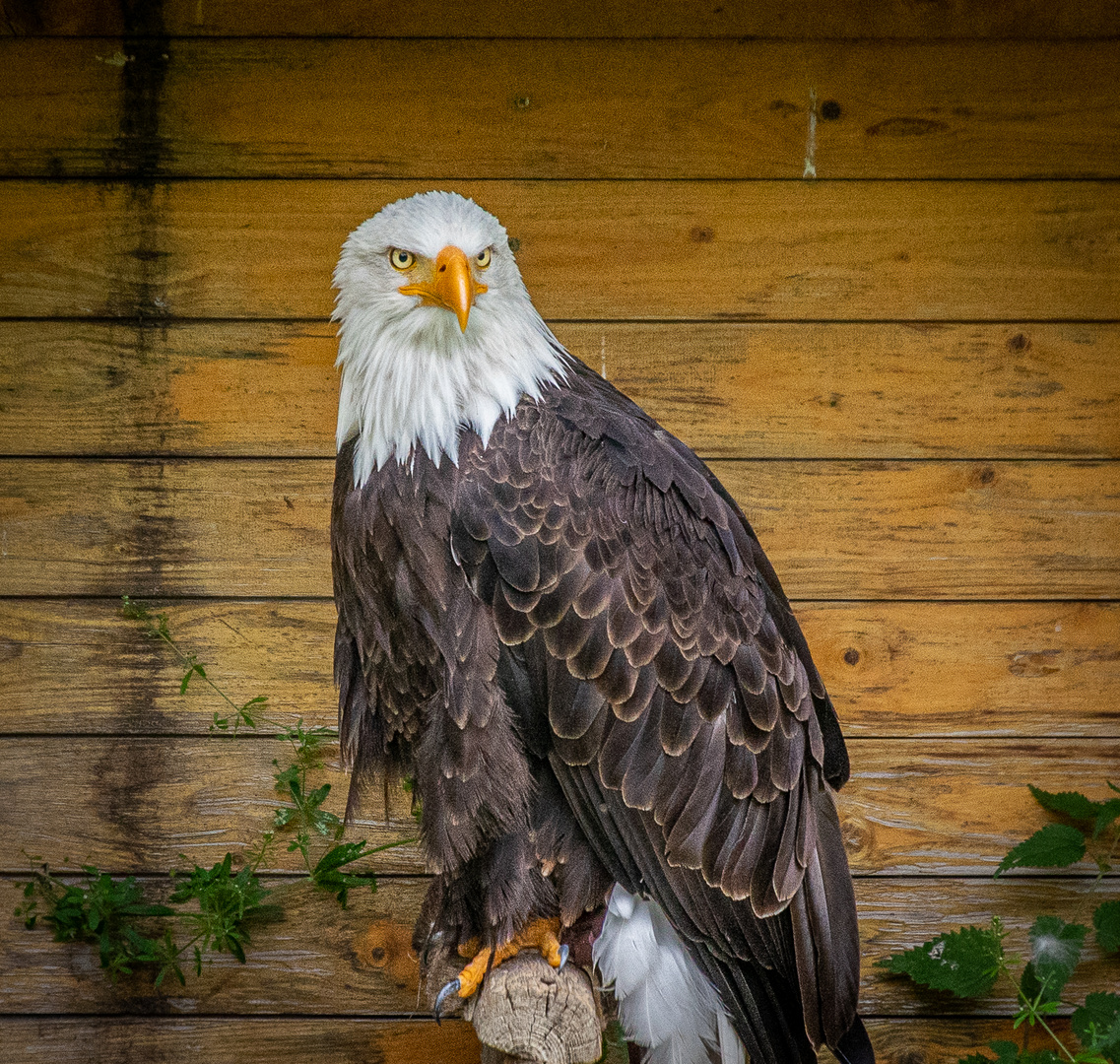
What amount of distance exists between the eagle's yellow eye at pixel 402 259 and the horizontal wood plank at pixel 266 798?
1.05 metres

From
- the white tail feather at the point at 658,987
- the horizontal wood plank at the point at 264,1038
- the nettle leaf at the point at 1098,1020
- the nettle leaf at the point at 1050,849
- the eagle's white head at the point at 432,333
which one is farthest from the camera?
the horizontal wood plank at the point at 264,1038

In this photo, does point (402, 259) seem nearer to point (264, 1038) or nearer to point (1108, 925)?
point (264, 1038)

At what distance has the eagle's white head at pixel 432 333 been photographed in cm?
167

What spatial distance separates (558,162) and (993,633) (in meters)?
1.34

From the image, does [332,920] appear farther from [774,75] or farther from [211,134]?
[774,75]

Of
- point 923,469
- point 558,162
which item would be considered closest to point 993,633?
point 923,469

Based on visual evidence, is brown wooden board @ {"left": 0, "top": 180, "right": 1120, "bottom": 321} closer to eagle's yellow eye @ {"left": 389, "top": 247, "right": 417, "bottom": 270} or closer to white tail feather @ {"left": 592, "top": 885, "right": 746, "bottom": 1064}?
eagle's yellow eye @ {"left": 389, "top": 247, "right": 417, "bottom": 270}

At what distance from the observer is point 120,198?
222 centimetres

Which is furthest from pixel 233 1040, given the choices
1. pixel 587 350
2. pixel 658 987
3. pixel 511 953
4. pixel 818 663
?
pixel 587 350

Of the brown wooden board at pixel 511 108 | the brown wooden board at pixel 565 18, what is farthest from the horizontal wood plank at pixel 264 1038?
the brown wooden board at pixel 565 18

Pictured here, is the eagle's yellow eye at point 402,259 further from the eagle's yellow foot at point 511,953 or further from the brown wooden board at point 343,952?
the brown wooden board at point 343,952

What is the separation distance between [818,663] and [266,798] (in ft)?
3.85

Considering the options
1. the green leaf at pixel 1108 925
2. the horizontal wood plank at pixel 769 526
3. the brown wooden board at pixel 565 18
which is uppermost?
the brown wooden board at pixel 565 18

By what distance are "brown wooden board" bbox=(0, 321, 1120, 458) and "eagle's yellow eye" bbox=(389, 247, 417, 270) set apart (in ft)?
1.84
